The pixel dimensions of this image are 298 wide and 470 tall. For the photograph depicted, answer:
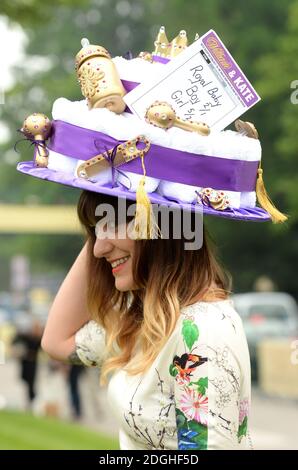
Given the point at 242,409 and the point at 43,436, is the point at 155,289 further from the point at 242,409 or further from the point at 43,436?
the point at 43,436

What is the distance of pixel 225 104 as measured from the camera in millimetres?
3355

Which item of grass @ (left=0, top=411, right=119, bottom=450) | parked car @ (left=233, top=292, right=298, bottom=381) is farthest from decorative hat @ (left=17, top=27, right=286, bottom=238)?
parked car @ (left=233, top=292, right=298, bottom=381)

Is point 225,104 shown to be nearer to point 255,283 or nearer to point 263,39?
point 263,39

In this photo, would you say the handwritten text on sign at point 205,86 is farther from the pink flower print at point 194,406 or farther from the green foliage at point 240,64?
the green foliage at point 240,64

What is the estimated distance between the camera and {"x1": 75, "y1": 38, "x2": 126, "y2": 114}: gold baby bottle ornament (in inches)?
128

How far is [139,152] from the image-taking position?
3.16 metres

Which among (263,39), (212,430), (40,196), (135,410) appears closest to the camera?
(212,430)

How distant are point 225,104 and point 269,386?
63.9 ft

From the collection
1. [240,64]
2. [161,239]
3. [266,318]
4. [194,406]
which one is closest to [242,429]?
[194,406]

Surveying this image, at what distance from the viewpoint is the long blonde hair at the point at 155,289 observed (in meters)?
3.19

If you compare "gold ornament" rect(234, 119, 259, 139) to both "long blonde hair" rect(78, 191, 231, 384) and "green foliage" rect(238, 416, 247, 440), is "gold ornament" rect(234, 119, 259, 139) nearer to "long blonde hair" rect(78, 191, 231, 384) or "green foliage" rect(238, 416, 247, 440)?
"long blonde hair" rect(78, 191, 231, 384)

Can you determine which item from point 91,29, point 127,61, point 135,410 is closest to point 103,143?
point 127,61

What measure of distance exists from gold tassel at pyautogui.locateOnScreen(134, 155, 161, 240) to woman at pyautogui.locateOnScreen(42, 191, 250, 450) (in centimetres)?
14
